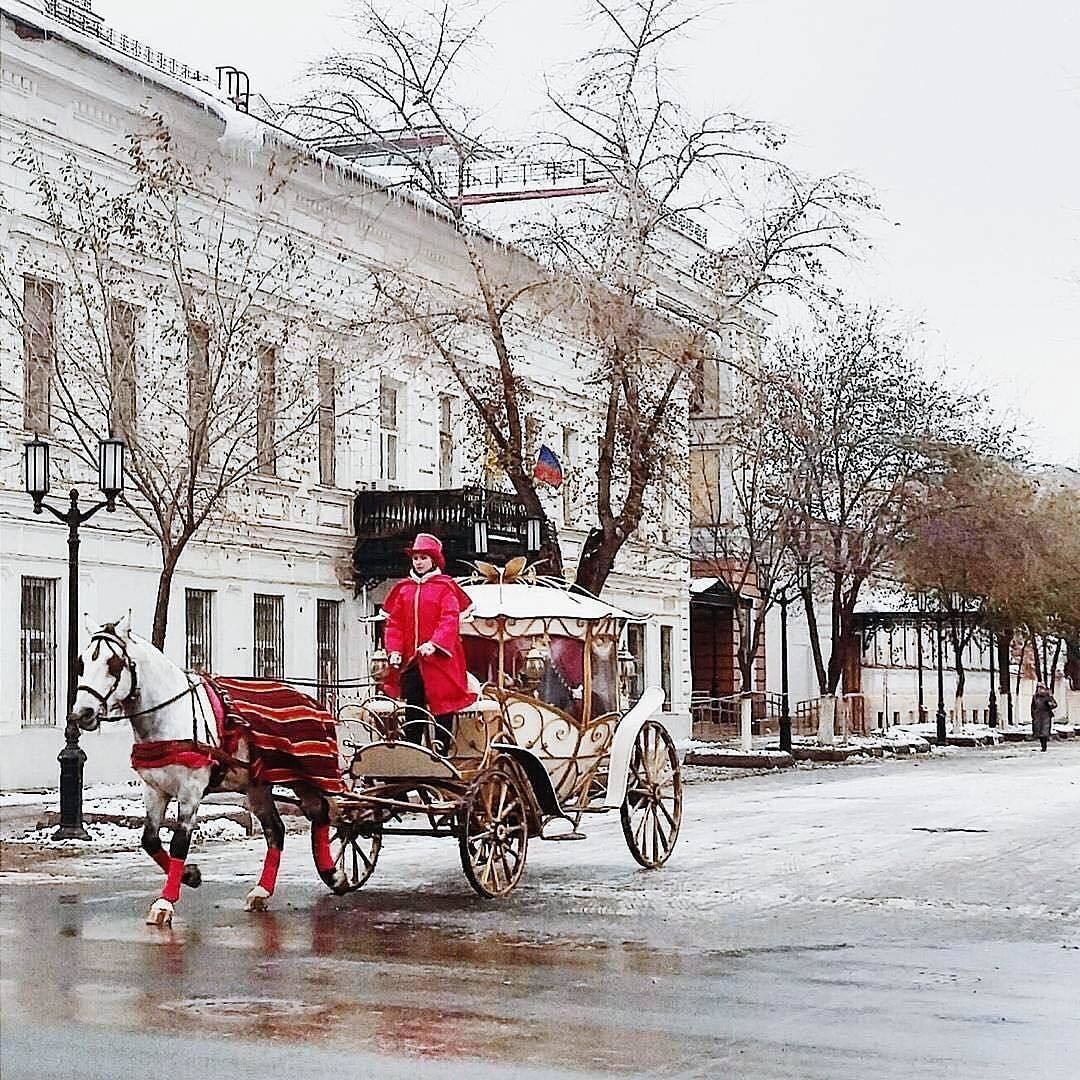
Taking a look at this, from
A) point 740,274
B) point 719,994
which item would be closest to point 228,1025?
point 719,994

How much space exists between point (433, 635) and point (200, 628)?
15.7m

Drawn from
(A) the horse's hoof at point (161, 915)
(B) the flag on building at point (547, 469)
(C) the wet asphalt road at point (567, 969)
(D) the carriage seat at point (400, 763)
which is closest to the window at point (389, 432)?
(B) the flag on building at point (547, 469)

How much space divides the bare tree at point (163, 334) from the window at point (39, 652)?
5.73 ft

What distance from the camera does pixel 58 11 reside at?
26.7 metres

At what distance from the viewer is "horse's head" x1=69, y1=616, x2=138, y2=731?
41.9 ft

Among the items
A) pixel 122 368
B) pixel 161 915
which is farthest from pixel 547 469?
pixel 161 915

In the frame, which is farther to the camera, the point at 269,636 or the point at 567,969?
the point at 269,636

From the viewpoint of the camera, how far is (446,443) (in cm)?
3678

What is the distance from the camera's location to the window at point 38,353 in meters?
23.2

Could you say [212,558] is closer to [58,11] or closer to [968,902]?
[58,11]

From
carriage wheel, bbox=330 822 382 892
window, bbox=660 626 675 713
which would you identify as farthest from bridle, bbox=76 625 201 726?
window, bbox=660 626 675 713

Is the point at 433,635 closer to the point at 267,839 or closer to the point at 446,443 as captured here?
the point at 267,839

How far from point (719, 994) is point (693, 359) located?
1987 centimetres

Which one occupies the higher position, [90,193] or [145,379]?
[90,193]
